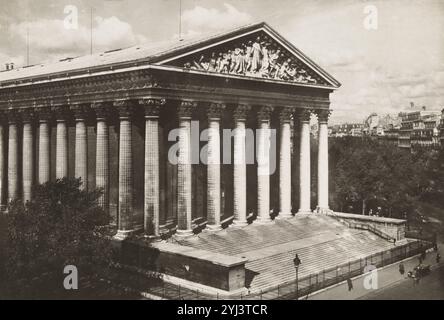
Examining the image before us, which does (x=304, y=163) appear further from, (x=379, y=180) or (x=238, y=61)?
(x=379, y=180)

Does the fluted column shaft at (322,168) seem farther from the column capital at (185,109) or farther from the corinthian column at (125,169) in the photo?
the corinthian column at (125,169)

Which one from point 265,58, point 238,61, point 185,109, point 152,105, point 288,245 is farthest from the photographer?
point 265,58

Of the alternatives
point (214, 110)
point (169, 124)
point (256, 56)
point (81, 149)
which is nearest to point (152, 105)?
point (169, 124)

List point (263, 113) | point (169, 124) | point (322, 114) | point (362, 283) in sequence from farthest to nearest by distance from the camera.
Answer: point (322, 114)
point (263, 113)
point (169, 124)
point (362, 283)

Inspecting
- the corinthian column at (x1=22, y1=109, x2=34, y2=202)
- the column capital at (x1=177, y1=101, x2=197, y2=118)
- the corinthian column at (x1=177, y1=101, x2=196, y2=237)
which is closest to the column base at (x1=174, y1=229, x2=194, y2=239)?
the corinthian column at (x1=177, y1=101, x2=196, y2=237)

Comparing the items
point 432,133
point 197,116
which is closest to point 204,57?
point 197,116
